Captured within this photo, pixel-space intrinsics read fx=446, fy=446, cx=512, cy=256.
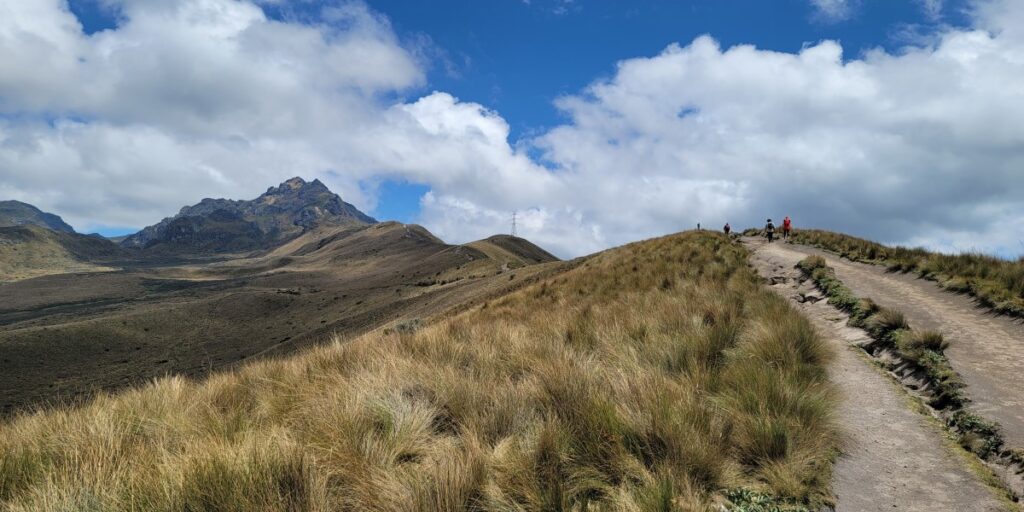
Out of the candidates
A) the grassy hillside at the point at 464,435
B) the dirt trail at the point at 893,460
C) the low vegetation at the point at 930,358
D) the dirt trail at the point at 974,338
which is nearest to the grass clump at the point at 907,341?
the low vegetation at the point at 930,358

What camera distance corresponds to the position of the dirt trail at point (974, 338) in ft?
17.8

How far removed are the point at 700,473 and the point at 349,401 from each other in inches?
136

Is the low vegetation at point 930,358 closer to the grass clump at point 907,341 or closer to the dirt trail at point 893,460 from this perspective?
the grass clump at point 907,341

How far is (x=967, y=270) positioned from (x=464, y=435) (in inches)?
601

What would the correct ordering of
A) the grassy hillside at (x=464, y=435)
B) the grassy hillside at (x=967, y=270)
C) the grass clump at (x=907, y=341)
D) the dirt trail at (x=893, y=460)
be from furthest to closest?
1. the grassy hillside at (x=967, y=270)
2. the grass clump at (x=907, y=341)
3. the dirt trail at (x=893, y=460)
4. the grassy hillside at (x=464, y=435)

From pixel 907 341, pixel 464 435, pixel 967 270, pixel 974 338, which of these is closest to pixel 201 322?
pixel 464 435

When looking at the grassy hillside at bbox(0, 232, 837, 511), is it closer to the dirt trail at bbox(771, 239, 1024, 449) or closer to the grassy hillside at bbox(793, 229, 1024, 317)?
the dirt trail at bbox(771, 239, 1024, 449)

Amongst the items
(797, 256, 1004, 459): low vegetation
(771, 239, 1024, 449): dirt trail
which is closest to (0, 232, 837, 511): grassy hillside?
(797, 256, 1004, 459): low vegetation

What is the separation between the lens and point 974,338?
7.77 metres

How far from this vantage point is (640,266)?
68.4 ft

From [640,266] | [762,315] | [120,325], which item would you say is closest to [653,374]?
[762,315]

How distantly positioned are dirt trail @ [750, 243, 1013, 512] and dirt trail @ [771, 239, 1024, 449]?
28.0 inches

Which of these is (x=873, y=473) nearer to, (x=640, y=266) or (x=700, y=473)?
(x=700, y=473)

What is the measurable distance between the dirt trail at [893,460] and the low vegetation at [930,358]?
0.24 metres
